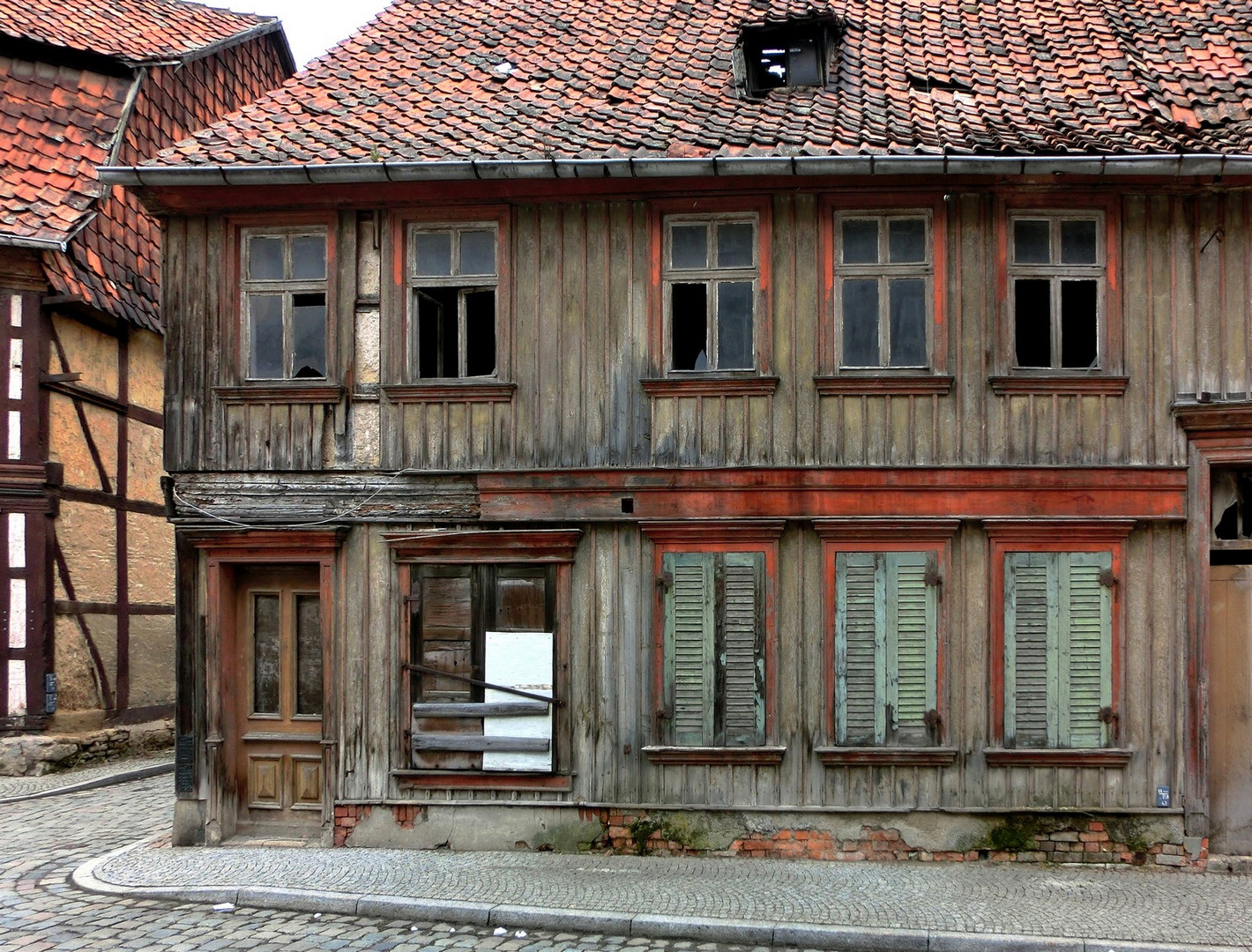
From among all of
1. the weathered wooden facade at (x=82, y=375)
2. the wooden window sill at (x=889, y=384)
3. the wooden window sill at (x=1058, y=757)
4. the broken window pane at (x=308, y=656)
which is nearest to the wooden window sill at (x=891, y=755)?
the wooden window sill at (x=1058, y=757)

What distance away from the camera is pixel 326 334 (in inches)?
385

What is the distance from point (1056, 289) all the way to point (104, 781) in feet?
38.4

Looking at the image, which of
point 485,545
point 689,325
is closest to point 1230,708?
point 689,325

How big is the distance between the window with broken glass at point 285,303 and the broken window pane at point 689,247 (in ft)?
10.3

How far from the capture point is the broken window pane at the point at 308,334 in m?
9.85

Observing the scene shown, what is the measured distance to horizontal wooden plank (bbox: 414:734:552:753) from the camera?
9391 mm

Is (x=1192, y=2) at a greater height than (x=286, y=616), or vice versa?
(x=1192, y=2)

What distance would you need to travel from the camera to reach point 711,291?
9492mm

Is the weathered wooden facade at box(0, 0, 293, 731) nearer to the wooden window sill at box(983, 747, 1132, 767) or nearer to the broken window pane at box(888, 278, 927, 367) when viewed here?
the broken window pane at box(888, 278, 927, 367)

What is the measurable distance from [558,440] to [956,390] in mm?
3430

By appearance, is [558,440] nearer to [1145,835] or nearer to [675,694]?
[675,694]

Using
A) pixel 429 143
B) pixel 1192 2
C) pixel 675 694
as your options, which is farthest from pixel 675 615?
pixel 1192 2

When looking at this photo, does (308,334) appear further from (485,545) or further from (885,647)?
(885,647)

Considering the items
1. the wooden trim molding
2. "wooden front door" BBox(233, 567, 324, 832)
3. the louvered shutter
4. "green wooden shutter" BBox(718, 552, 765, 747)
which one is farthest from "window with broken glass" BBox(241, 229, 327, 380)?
the louvered shutter
